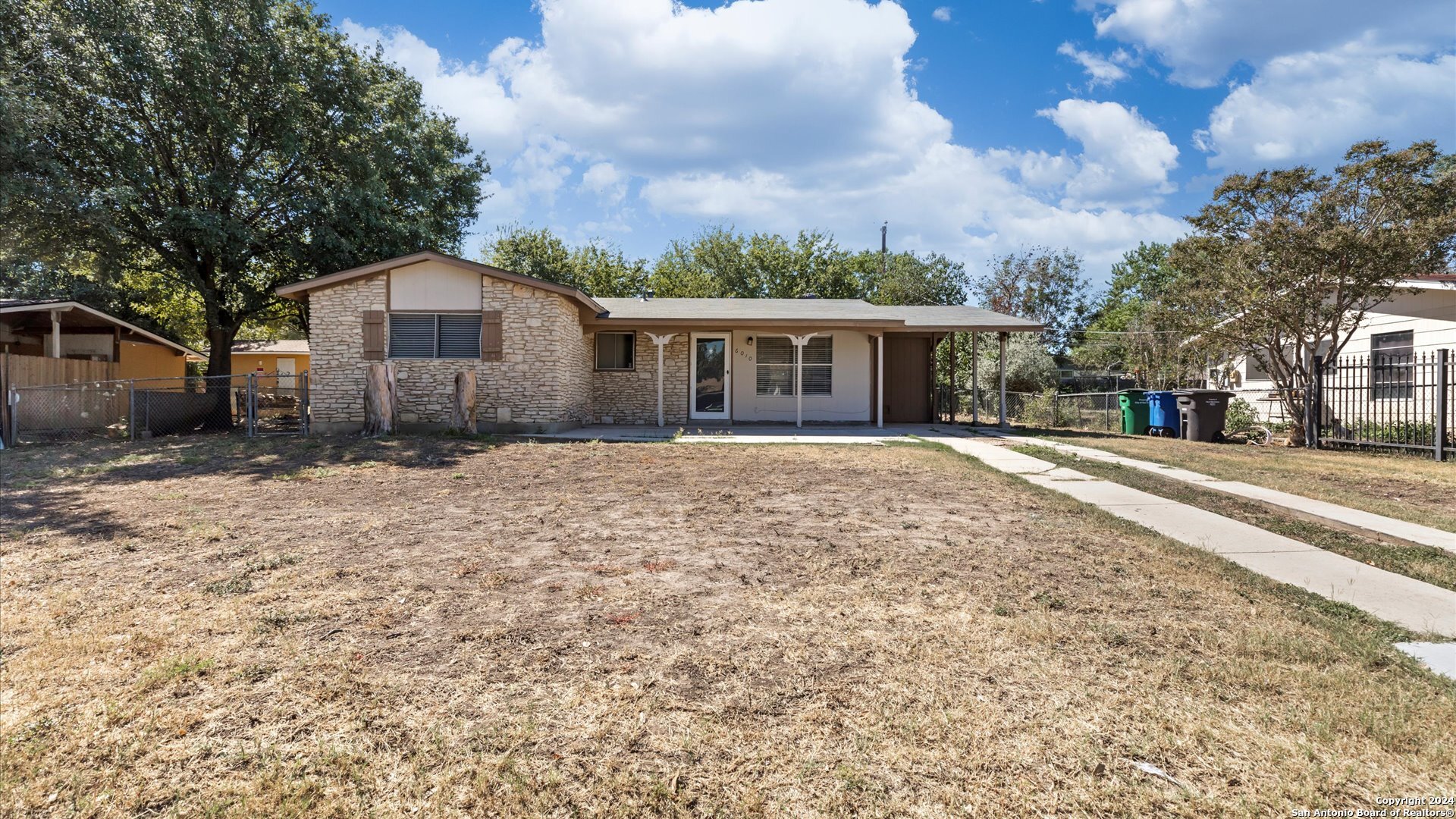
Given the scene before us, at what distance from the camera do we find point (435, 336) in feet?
43.2

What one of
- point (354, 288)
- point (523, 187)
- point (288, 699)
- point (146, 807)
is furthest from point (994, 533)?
point (523, 187)

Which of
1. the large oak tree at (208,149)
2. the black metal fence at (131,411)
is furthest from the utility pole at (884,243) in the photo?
the black metal fence at (131,411)

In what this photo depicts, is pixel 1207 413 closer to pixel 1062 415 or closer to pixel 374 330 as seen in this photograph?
pixel 1062 415

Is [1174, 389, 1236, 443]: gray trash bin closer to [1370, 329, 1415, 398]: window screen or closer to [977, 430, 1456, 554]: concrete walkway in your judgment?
[1370, 329, 1415, 398]: window screen

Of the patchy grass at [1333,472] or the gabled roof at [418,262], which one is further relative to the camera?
the gabled roof at [418,262]

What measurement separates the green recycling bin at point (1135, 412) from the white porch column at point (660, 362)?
36.3 ft

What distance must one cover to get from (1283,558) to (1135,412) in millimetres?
13086

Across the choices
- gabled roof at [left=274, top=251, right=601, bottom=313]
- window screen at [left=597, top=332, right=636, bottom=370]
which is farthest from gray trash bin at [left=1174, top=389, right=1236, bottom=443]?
gabled roof at [left=274, top=251, right=601, bottom=313]

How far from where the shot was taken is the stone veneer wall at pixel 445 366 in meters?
13.0

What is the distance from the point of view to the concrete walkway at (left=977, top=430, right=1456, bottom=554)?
4.89m

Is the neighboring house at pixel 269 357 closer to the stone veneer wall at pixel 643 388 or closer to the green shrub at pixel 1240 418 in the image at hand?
the stone veneer wall at pixel 643 388

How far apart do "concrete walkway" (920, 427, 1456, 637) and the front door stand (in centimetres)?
910

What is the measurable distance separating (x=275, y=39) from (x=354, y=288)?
6990mm

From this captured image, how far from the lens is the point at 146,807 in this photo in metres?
1.90
